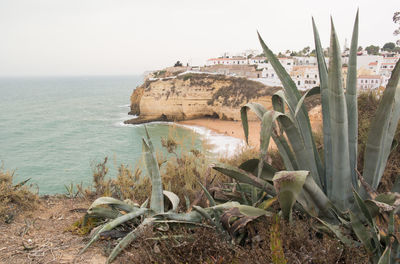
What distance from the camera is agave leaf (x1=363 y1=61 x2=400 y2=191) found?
198 cm

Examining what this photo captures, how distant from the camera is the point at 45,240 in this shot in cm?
248

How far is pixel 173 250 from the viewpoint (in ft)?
6.02

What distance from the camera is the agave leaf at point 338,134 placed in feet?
6.19

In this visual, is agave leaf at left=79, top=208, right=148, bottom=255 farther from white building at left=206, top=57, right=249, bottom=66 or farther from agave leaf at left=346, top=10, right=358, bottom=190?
white building at left=206, top=57, right=249, bottom=66

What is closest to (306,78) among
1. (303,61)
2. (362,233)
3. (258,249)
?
(303,61)

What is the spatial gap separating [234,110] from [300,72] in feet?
28.1

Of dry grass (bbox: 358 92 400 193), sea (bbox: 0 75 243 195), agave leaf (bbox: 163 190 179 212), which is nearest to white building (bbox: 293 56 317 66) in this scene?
sea (bbox: 0 75 243 195)

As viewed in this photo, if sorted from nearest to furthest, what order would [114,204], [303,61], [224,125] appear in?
[114,204] < [224,125] < [303,61]

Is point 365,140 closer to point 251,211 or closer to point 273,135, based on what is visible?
point 273,135

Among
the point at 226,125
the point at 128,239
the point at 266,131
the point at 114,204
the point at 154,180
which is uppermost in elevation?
the point at 266,131

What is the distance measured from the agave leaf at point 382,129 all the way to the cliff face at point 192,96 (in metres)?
30.0

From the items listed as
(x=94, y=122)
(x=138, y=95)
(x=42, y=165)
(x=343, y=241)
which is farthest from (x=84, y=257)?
(x=138, y=95)

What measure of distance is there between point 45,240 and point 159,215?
99 centimetres

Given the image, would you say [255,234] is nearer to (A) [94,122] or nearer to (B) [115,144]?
(B) [115,144]
